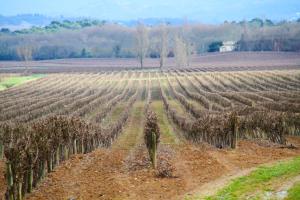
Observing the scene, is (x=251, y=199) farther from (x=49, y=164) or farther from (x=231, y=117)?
(x=231, y=117)

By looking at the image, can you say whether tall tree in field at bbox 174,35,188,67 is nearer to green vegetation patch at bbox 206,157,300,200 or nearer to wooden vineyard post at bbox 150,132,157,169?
wooden vineyard post at bbox 150,132,157,169

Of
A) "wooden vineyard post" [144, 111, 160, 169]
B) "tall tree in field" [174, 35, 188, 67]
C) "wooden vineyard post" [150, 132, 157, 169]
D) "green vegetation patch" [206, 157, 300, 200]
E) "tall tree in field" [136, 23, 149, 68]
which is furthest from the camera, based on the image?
"tall tree in field" [136, 23, 149, 68]

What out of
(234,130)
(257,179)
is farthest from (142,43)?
(257,179)

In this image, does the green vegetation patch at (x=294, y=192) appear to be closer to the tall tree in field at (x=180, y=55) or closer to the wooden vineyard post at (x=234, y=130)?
the wooden vineyard post at (x=234, y=130)

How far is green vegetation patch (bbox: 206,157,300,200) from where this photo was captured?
1956cm

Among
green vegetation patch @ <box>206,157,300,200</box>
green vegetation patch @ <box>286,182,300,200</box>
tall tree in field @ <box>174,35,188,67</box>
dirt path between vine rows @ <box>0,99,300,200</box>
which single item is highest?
green vegetation patch @ <box>286,182,300,200</box>

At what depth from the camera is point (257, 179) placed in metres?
21.4

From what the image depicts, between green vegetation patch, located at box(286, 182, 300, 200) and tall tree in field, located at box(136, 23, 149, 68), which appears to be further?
tall tree in field, located at box(136, 23, 149, 68)

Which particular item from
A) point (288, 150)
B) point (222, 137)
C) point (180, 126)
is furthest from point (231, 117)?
point (180, 126)

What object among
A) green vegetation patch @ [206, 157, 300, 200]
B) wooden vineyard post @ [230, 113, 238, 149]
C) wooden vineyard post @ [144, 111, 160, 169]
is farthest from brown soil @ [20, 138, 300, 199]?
green vegetation patch @ [206, 157, 300, 200]

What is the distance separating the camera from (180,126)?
5300cm

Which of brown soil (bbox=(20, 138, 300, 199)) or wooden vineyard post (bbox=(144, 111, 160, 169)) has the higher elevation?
wooden vineyard post (bbox=(144, 111, 160, 169))

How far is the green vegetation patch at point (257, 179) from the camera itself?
19.6 m

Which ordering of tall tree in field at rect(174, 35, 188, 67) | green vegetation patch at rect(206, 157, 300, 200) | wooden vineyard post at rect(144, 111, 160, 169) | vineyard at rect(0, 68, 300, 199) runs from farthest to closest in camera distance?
1. tall tree in field at rect(174, 35, 188, 67)
2. wooden vineyard post at rect(144, 111, 160, 169)
3. vineyard at rect(0, 68, 300, 199)
4. green vegetation patch at rect(206, 157, 300, 200)
